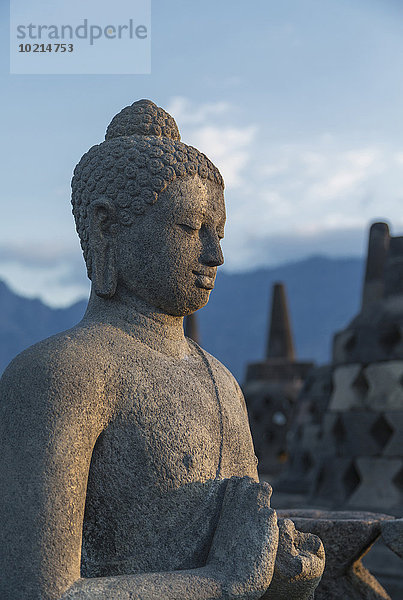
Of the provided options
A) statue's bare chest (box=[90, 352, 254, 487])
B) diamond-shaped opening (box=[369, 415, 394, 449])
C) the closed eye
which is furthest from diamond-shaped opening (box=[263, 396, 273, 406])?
the closed eye

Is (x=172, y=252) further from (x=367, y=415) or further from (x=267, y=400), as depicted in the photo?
(x=267, y=400)

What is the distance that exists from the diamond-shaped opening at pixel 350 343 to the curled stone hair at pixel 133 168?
5830 mm

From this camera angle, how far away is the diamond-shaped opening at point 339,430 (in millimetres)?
8703

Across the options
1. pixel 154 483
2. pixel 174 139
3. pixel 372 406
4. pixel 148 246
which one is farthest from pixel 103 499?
pixel 372 406

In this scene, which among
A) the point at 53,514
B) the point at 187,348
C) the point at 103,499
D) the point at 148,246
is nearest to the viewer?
the point at 53,514

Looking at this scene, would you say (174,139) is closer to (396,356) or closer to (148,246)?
(148,246)

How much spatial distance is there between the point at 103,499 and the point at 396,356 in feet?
20.5

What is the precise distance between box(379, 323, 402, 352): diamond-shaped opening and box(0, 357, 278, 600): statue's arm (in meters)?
6.09

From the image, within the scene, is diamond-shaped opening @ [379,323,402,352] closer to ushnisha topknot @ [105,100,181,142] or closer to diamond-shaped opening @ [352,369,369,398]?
diamond-shaped opening @ [352,369,369,398]

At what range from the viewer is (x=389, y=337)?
870cm

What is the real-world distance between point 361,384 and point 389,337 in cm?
65

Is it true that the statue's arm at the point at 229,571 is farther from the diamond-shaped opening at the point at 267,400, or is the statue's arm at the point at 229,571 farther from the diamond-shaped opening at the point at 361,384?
the diamond-shaped opening at the point at 267,400

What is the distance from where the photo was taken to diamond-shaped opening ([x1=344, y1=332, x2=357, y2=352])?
895cm

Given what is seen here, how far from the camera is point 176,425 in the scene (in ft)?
9.77
